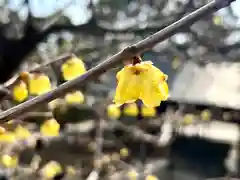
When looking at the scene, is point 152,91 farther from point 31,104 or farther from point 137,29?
point 137,29

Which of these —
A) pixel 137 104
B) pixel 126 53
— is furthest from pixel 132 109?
pixel 126 53

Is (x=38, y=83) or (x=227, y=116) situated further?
(x=227, y=116)

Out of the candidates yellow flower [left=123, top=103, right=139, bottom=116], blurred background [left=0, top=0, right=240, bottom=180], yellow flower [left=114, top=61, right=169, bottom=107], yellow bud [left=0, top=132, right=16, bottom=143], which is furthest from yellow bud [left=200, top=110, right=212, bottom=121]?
yellow flower [left=114, top=61, right=169, bottom=107]

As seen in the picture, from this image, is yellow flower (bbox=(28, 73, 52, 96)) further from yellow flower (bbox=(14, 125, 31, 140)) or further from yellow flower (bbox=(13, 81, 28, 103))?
yellow flower (bbox=(14, 125, 31, 140))

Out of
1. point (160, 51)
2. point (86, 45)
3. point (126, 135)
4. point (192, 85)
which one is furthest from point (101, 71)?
point (192, 85)

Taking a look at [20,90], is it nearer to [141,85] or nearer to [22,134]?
[141,85]

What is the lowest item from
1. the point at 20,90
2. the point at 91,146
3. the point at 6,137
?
the point at 91,146

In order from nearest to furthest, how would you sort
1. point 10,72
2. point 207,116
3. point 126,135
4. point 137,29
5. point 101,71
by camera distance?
point 101,71 < point 137,29 < point 10,72 < point 207,116 < point 126,135
